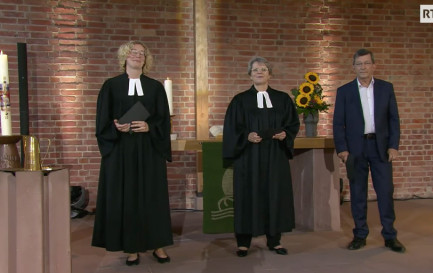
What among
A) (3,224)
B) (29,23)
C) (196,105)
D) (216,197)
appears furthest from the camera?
(196,105)

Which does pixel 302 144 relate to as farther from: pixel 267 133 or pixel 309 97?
pixel 267 133

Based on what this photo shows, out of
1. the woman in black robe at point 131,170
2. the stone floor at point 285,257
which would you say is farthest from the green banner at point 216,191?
the woman in black robe at point 131,170

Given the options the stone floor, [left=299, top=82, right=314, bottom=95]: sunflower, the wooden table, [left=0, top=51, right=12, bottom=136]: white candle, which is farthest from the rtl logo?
the wooden table

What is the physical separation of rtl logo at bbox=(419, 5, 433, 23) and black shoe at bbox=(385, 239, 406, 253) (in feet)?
12.1

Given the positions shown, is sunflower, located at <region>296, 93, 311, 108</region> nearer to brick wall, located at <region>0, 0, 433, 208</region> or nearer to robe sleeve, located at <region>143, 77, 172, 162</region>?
brick wall, located at <region>0, 0, 433, 208</region>

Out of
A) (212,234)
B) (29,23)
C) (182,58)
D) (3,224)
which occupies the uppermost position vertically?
(29,23)

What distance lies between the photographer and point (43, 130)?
18.3 ft

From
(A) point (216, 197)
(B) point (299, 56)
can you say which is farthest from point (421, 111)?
(A) point (216, 197)

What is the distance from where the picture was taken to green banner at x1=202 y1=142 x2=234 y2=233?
4.40 metres

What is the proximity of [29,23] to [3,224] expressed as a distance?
14.7 feet

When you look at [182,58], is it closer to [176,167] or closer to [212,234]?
[176,167]

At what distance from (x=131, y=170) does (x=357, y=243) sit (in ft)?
6.70

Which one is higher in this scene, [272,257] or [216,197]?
[216,197]

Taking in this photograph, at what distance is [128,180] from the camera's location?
11.7ft
